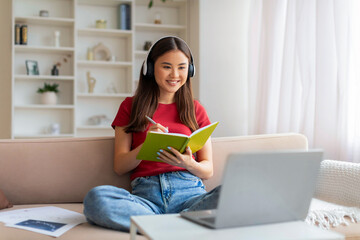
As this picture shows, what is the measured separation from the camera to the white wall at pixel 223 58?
156 inches

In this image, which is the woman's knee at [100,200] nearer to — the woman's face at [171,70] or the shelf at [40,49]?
the woman's face at [171,70]

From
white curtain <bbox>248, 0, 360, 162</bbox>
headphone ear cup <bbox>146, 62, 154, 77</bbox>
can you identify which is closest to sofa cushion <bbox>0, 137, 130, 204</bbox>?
headphone ear cup <bbox>146, 62, 154, 77</bbox>

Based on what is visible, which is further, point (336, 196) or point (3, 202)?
point (336, 196)

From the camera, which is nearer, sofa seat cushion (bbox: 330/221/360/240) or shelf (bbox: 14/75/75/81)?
sofa seat cushion (bbox: 330/221/360/240)

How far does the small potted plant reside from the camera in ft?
13.8

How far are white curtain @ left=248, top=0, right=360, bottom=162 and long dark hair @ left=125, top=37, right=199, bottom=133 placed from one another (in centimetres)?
105

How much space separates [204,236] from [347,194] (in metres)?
1.07

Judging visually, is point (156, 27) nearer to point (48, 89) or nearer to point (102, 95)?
point (102, 95)

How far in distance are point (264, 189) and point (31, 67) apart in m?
3.66

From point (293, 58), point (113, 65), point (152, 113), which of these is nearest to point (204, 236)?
point (152, 113)

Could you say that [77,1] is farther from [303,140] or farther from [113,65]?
[303,140]

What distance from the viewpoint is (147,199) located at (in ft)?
Answer: 5.64

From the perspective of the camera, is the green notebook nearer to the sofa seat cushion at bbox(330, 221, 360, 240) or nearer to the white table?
the white table

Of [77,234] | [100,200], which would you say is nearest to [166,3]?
[100,200]
